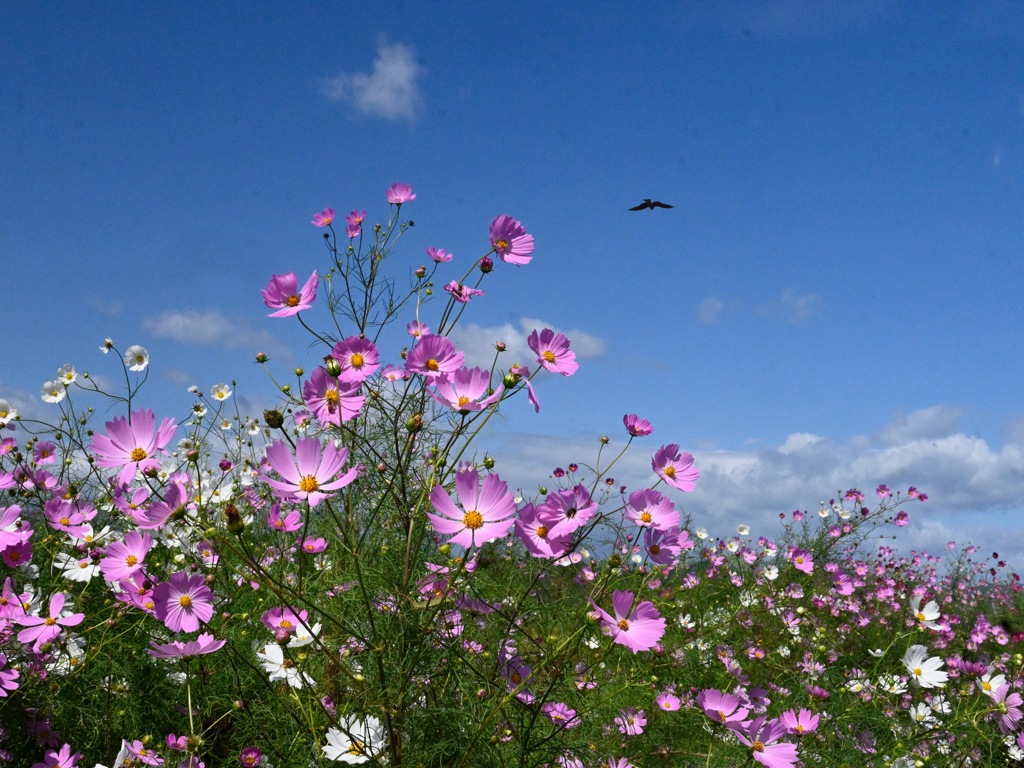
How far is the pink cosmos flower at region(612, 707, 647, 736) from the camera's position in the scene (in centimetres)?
203

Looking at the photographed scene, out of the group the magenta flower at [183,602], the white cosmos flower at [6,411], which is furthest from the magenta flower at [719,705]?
the white cosmos flower at [6,411]

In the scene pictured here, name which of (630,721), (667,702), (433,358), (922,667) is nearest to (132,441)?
(433,358)

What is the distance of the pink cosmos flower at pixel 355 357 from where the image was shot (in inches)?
45.1

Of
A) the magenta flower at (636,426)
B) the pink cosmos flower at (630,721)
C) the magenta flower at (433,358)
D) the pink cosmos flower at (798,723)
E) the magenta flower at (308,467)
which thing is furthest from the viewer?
the pink cosmos flower at (630,721)

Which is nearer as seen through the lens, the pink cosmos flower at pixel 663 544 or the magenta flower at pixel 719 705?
the pink cosmos flower at pixel 663 544

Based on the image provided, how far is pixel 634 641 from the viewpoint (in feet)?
3.59

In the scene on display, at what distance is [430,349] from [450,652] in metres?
0.59

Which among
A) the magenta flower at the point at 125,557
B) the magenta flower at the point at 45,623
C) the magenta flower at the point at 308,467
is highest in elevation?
the magenta flower at the point at 308,467

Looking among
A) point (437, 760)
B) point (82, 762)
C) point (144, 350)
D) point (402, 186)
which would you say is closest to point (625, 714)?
point (437, 760)

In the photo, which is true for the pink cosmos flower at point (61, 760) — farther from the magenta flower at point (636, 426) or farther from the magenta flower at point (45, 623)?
the magenta flower at point (636, 426)

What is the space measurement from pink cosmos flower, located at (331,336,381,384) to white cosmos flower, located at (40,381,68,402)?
240 centimetres

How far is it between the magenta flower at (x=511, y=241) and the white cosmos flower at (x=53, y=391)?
237 centimetres

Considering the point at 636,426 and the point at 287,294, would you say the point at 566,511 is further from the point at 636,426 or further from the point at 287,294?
the point at 287,294

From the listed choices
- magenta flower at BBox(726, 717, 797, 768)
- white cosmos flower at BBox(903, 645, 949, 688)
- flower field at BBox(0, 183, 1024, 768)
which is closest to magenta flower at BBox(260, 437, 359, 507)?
→ flower field at BBox(0, 183, 1024, 768)
